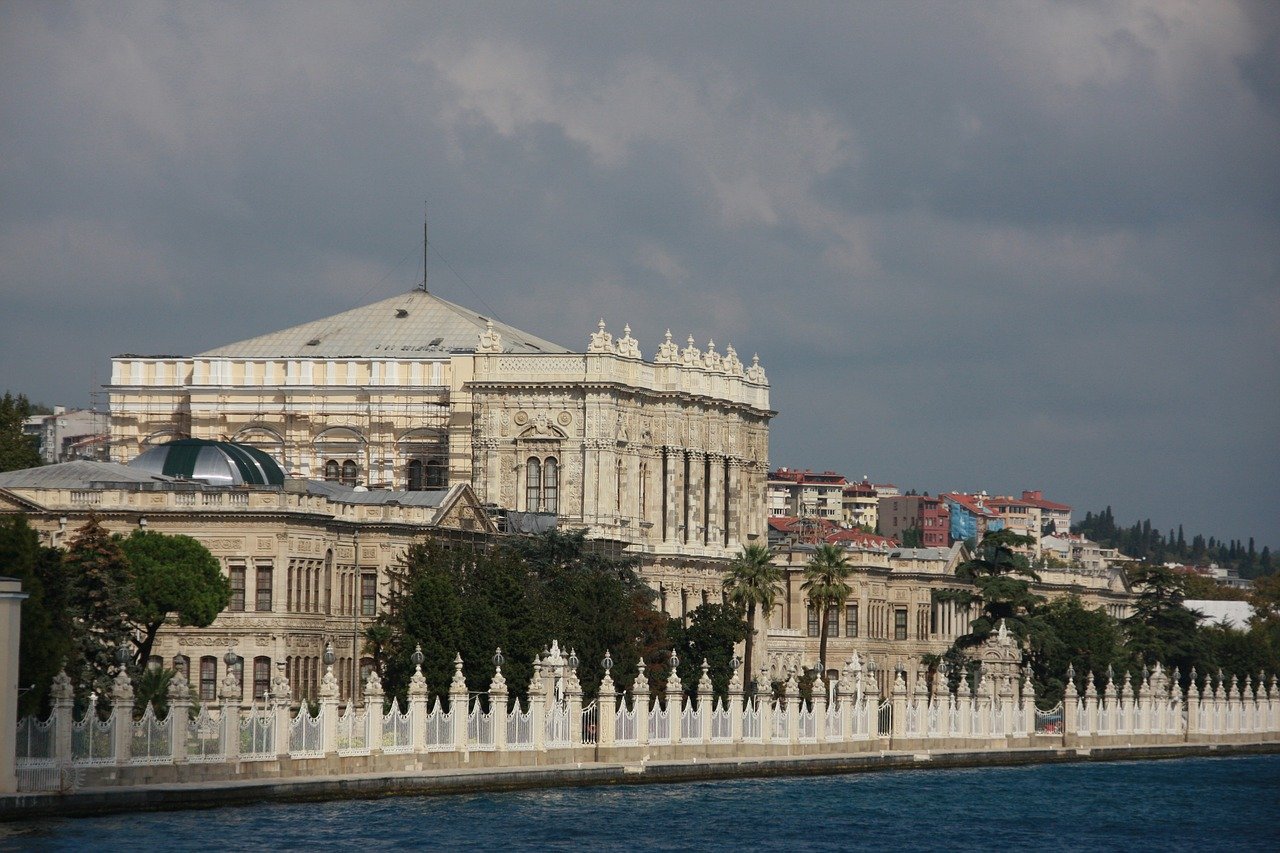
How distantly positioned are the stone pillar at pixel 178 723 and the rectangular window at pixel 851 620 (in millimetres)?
79074

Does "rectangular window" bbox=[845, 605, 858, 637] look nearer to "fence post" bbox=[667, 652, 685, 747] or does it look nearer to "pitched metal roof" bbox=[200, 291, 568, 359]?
"pitched metal roof" bbox=[200, 291, 568, 359]

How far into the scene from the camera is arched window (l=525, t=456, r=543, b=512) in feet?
371

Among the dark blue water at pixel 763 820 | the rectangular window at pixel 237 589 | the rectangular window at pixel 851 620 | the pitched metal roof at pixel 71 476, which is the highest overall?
the pitched metal roof at pixel 71 476

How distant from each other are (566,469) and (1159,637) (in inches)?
1267

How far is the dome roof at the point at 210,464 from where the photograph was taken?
97312mm

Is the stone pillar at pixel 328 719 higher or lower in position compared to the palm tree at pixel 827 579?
lower

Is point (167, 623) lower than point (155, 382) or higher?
lower

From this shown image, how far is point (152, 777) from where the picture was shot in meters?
60.3

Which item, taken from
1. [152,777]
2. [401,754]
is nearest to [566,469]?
[401,754]

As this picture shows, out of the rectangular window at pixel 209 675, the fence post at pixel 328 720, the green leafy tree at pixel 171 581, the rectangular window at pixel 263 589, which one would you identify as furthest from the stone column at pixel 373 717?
the rectangular window at pixel 263 589

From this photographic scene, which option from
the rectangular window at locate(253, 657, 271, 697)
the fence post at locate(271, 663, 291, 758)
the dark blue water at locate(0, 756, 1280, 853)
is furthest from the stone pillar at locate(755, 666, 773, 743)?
the fence post at locate(271, 663, 291, 758)

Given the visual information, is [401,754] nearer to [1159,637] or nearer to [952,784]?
[952,784]

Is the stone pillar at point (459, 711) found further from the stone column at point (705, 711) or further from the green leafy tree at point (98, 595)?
the stone column at point (705, 711)

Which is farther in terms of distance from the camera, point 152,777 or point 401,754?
point 401,754
